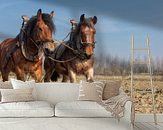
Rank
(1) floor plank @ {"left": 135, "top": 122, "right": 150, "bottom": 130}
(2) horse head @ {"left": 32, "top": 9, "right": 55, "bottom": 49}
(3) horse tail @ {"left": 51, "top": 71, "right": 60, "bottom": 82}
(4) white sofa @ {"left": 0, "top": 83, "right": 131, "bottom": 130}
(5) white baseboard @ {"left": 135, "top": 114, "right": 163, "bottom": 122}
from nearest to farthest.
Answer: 1. (4) white sofa @ {"left": 0, "top": 83, "right": 131, "bottom": 130}
2. (1) floor plank @ {"left": 135, "top": 122, "right": 150, "bottom": 130}
3. (2) horse head @ {"left": 32, "top": 9, "right": 55, "bottom": 49}
4. (3) horse tail @ {"left": 51, "top": 71, "right": 60, "bottom": 82}
5. (5) white baseboard @ {"left": 135, "top": 114, "right": 163, "bottom": 122}

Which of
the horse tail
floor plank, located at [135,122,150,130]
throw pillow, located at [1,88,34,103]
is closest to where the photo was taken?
throw pillow, located at [1,88,34,103]

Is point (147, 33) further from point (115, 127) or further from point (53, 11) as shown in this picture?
point (115, 127)

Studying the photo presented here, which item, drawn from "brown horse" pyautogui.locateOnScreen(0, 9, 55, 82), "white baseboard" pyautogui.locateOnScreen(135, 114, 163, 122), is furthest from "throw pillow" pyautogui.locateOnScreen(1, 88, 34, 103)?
"white baseboard" pyautogui.locateOnScreen(135, 114, 163, 122)

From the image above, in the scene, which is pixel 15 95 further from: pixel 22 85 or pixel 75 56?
pixel 75 56

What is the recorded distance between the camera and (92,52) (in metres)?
5.18

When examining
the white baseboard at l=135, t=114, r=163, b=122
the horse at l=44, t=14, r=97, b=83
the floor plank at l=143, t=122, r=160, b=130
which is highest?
the horse at l=44, t=14, r=97, b=83

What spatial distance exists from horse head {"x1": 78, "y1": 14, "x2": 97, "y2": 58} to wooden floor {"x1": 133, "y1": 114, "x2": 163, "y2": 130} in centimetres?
125

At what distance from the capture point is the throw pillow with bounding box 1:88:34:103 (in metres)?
4.18

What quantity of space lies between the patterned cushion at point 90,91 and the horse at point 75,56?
2.17 feet

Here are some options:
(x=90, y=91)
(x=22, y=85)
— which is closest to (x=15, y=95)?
(x=22, y=85)

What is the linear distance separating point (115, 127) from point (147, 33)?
81.3 inches

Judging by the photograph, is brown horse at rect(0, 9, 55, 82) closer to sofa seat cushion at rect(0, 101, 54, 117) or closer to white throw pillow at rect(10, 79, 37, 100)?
white throw pillow at rect(10, 79, 37, 100)

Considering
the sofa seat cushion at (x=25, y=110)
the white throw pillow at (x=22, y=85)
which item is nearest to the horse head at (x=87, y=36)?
the white throw pillow at (x=22, y=85)

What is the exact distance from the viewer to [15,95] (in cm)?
420
